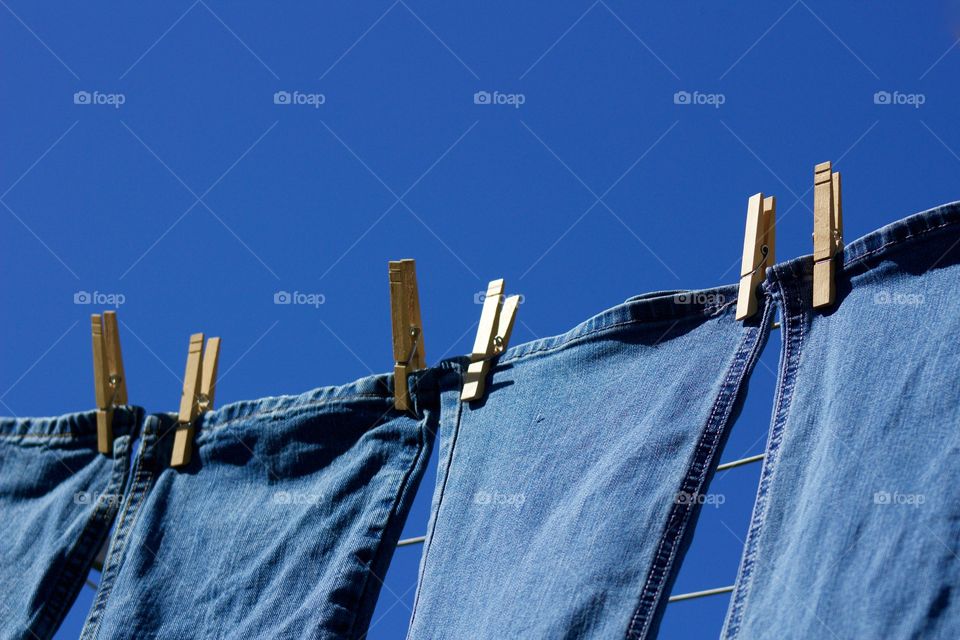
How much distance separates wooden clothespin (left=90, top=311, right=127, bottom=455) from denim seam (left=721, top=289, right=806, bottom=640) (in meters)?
1.08

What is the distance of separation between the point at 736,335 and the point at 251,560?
0.69 m

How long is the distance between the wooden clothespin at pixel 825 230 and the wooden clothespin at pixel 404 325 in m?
0.55

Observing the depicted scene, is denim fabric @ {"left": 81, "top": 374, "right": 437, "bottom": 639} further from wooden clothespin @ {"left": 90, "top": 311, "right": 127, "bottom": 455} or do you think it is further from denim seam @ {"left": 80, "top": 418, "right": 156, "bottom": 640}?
wooden clothespin @ {"left": 90, "top": 311, "right": 127, "bottom": 455}

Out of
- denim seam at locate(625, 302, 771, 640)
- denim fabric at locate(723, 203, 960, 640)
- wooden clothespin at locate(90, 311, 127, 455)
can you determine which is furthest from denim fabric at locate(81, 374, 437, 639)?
denim fabric at locate(723, 203, 960, 640)

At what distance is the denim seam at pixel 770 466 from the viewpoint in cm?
102

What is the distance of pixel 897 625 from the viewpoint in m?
0.91

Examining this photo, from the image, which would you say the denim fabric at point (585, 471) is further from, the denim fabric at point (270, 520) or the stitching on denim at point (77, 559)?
the stitching on denim at point (77, 559)

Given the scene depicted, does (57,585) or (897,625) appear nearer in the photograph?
(897,625)

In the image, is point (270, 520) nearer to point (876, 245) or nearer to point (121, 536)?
point (121, 536)

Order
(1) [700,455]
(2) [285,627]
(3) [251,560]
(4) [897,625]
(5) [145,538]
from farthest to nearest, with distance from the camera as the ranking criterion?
1. (5) [145,538]
2. (3) [251,560]
3. (2) [285,627]
4. (1) [700,455]
5. (4) [897,625]

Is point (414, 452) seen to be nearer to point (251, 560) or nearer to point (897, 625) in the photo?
point (251, 560)

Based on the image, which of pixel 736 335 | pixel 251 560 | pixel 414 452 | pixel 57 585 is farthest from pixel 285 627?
pixel 736 335

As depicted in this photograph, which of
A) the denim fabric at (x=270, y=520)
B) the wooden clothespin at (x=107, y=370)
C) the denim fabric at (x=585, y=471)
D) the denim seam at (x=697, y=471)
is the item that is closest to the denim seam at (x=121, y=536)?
the denim fabric at (x=270, y=520)

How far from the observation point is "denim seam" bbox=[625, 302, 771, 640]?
3.59 feet
